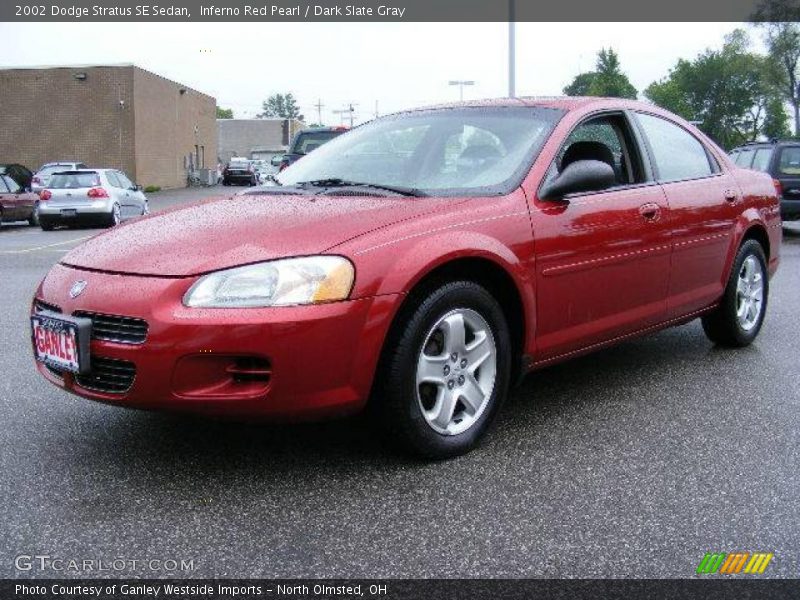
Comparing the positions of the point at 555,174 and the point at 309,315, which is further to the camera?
the point at 555,174

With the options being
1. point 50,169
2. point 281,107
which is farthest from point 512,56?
point 281,107

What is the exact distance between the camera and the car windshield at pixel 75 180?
63.0ft

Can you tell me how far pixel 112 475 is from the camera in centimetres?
346

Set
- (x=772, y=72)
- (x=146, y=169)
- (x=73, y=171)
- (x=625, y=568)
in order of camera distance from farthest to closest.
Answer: (x=772, y=72)
(x=146, y=169)
(x=73, y=171)
(x=625, y=568)

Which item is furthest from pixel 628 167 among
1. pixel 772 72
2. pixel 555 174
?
pixel 772 72

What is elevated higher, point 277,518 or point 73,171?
point 73,171

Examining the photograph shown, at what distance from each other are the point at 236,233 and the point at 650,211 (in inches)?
86.9

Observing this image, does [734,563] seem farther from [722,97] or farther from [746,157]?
[722,97]

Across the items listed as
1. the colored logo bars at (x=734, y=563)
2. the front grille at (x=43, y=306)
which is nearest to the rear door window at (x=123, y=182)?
the front grille at (x=43, y=306)

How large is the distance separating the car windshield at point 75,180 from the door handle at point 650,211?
16.6 metres

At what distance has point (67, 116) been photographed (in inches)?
1683

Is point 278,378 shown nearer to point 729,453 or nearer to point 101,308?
point 101,308

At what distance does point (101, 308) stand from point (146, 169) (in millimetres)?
43367

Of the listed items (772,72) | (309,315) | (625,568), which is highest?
(772,72)
